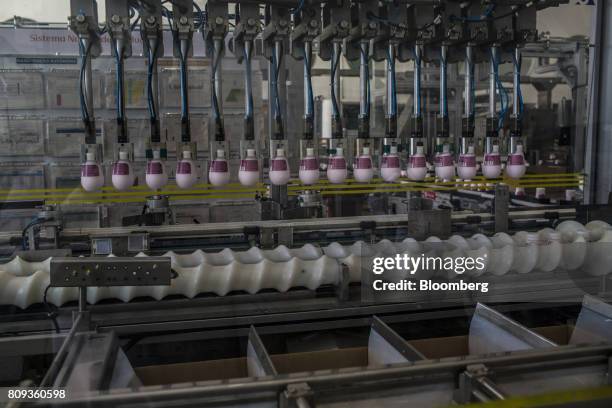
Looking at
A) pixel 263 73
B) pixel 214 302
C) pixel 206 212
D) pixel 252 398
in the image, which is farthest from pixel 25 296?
pixel 263 73

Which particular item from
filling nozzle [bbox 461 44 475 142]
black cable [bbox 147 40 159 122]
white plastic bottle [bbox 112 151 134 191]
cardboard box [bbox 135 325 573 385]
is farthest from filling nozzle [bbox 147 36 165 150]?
filling nozzle [bbox 461 44 475 142]

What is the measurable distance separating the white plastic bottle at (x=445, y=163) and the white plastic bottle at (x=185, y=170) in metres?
0.83

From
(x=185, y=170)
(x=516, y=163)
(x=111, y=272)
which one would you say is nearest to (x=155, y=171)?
(x=185, y=170)

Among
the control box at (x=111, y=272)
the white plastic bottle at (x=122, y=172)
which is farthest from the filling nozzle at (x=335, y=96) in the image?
the control box at (x=111, y=272)

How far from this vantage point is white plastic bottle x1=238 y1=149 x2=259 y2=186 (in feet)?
5.94

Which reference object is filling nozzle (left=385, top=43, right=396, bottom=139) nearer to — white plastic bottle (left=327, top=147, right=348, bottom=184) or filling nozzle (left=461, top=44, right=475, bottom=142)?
white plastic bottle (left=327, top=147, right=348, bottom=184)

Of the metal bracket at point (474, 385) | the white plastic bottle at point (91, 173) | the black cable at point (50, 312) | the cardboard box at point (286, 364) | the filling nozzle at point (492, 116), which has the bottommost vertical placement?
the cardboard box at point (286, 364)

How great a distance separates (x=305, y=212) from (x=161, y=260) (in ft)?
4.64

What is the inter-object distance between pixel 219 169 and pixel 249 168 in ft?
0.32

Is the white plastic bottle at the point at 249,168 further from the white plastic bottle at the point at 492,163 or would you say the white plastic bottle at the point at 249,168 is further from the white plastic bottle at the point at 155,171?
the white plastic bottle at the point at 492,163

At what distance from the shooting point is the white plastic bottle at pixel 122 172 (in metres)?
1.74

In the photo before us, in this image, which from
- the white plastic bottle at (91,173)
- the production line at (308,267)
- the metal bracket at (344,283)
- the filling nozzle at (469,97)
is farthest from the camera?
the filling nozzle at (469,97)

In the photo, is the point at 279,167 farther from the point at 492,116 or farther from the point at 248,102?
the point at 492,116

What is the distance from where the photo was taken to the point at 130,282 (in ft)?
3.88
